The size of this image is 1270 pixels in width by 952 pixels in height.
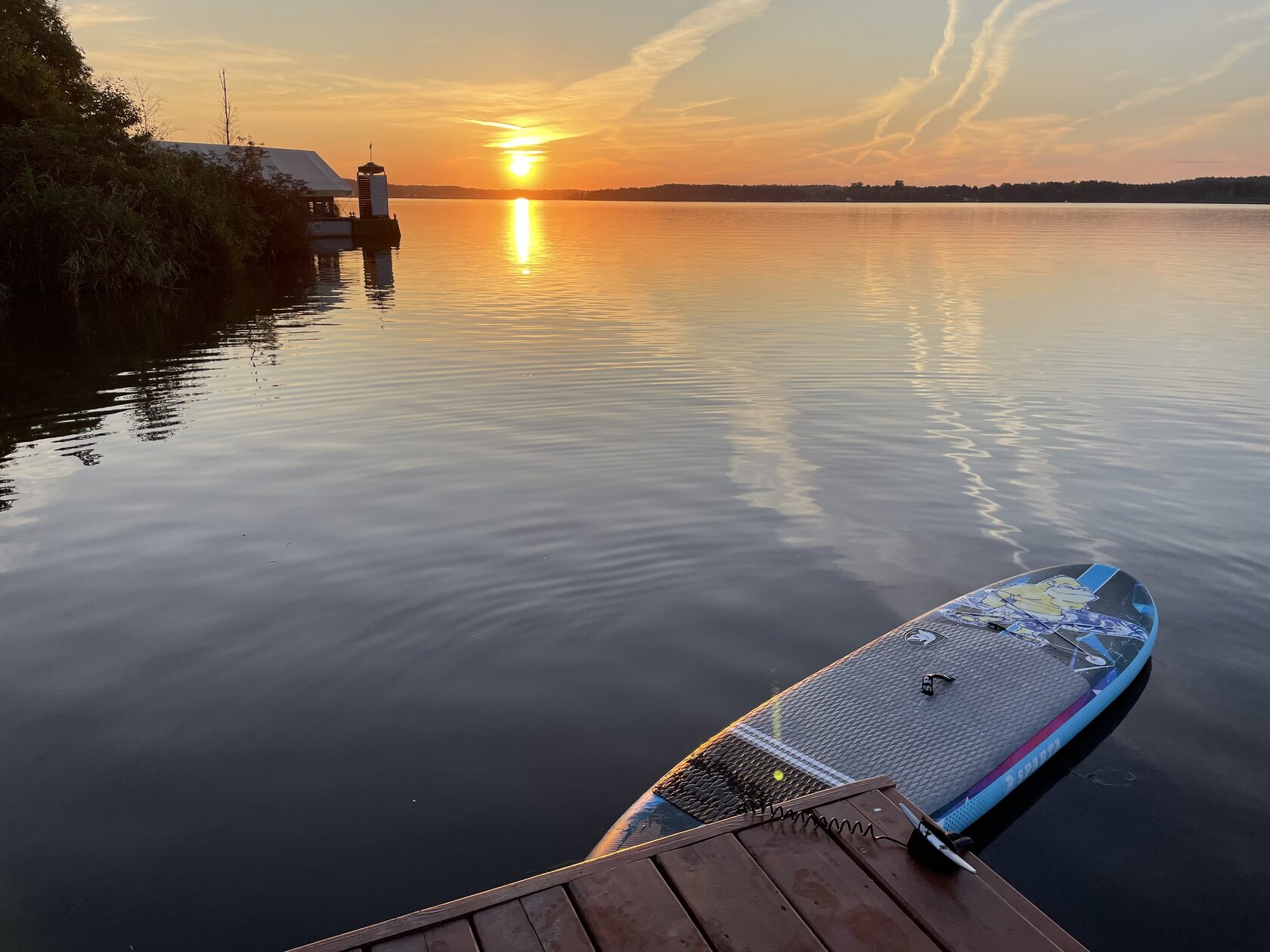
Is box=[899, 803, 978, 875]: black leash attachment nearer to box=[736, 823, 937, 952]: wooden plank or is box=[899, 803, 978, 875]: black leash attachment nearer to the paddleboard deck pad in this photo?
box=[736, 823, 937, 952]: wooden plank

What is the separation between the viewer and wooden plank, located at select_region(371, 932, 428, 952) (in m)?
2.56

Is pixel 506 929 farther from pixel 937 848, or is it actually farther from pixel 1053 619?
pixel 1053 619

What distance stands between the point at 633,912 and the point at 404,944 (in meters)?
0.70

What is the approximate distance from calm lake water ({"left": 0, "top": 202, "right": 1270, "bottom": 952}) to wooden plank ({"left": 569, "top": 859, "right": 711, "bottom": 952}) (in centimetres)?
145

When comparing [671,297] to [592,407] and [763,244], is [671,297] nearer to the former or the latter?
[592,407]

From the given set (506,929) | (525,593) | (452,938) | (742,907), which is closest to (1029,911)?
(742,907)

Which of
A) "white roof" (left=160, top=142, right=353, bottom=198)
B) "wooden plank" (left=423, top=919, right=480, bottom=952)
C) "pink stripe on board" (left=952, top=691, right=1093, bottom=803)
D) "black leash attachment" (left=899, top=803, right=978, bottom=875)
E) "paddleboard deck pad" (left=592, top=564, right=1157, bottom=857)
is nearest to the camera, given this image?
"wooden plank" (left=423, top=919, right=480, bottom=952)

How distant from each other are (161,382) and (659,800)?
561 inches

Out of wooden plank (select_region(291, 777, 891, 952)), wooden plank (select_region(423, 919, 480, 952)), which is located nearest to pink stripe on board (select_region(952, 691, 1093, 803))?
wooden plank (select_region(291, 777, 891, 952))

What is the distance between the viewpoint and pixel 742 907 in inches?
109

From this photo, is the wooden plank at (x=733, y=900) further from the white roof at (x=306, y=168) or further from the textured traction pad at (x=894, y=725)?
the white roof at (x=306, y=168)

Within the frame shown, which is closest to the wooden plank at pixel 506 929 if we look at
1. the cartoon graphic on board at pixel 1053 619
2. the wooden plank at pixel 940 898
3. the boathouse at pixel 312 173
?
the wooden plank at pixel 940 898

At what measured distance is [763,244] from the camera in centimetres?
4947

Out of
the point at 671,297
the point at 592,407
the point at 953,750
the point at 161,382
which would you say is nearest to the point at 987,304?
the point at 671,297
